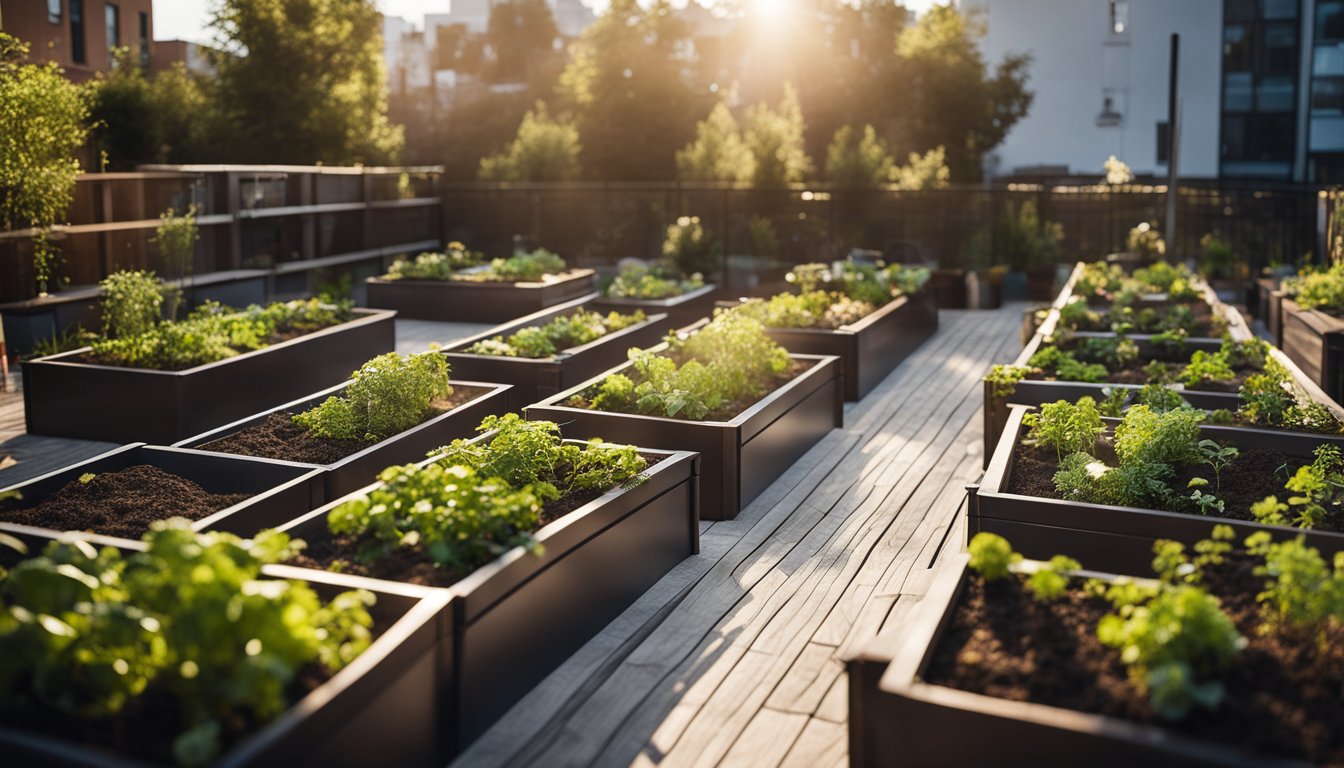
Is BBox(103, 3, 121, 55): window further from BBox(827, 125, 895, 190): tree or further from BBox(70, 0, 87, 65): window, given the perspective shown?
BBox(827, 125, 895, 190): tree

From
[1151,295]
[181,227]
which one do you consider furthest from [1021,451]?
[181,227]

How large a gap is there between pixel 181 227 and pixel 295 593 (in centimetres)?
836

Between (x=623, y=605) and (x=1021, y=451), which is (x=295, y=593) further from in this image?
(x=1021, y=451)

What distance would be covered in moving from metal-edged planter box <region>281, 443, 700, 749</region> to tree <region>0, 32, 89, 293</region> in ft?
17.6

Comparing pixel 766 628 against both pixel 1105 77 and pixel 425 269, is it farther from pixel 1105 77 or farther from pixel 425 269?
pixel 1105 77

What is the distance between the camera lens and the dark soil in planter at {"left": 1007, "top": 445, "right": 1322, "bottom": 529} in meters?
4.76

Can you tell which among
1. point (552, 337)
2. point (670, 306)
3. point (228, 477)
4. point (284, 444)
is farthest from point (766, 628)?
point (670, 306)

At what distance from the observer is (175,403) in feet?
24.9

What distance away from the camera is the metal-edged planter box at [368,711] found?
8.86 feet

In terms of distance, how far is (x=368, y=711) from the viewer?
10.2 ft

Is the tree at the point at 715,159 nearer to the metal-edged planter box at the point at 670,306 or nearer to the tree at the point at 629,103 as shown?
the metal-edged planter box at the point at 670,306

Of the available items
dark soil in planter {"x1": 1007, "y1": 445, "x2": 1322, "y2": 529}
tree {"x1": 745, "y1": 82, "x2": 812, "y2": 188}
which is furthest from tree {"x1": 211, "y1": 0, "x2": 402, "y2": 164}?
dark soil in planter {"x1": 1007, "y1": 445, "x2": 1322, "y2": 529}

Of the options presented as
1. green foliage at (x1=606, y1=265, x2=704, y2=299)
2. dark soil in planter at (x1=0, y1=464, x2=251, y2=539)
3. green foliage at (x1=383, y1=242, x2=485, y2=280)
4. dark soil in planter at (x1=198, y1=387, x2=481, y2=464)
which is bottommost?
dark soil in planter at (x1=0, y1=464, x2=251, y2=539)

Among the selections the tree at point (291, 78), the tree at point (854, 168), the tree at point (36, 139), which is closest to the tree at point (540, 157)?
the tree at point (854, 168)
